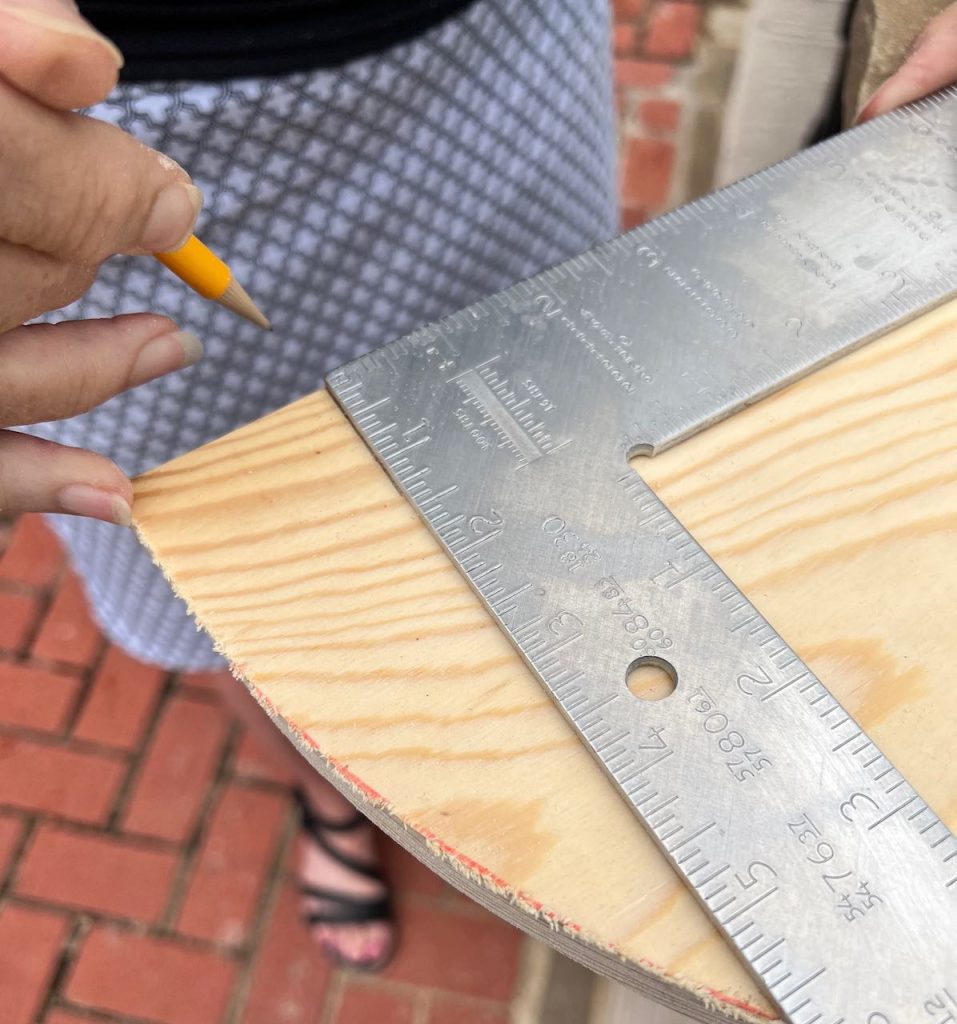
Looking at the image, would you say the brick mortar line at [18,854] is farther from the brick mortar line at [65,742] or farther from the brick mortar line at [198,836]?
the brick mortar line at [198,836]

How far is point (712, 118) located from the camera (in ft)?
8.10

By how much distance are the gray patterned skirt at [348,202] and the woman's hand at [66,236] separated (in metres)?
0.22

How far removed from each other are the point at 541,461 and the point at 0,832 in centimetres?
139

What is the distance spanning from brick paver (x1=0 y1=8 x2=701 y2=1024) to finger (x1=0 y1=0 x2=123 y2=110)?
135 centimetres

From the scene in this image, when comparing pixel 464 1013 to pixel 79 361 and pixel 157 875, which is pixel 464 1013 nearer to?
pixel 157 875

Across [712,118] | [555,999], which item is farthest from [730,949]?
[712,118]

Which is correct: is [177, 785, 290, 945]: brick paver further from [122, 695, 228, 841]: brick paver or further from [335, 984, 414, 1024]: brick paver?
[335, 984, 414, 1024]: brick paver

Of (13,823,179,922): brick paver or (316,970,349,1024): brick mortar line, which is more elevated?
(13,823,179,922): brick paver

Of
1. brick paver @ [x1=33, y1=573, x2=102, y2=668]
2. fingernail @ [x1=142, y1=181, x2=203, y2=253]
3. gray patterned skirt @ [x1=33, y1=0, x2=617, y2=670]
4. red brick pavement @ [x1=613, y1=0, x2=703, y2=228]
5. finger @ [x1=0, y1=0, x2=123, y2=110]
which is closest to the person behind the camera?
finger @ [x1=0, y1=0, x2=123, y2=110]

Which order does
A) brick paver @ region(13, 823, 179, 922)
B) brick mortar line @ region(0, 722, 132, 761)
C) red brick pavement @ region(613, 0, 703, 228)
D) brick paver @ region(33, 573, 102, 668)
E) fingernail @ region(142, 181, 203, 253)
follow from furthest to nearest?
red brick pavement @ region(613, 0, 703, 228) < brick paver @ region(33, 573, 102, 668) < brick mortar line @ region(0, 722, 132, 761) < brick paver @ region(13, 823, 179, 922) < fingernail @ region(142, 181, 203, 253)

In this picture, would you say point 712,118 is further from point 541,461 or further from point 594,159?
point 541,461

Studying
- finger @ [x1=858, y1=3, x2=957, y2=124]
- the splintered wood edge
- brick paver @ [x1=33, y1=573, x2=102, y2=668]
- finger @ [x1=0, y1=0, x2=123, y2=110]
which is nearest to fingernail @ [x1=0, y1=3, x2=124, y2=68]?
finger @ [x1=0, y1=0, x2=123, y2=110]

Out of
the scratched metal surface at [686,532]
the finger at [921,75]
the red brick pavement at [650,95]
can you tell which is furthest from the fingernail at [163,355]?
the red brick pavement at [650,95]

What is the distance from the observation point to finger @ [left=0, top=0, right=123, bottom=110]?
41 centimetres
